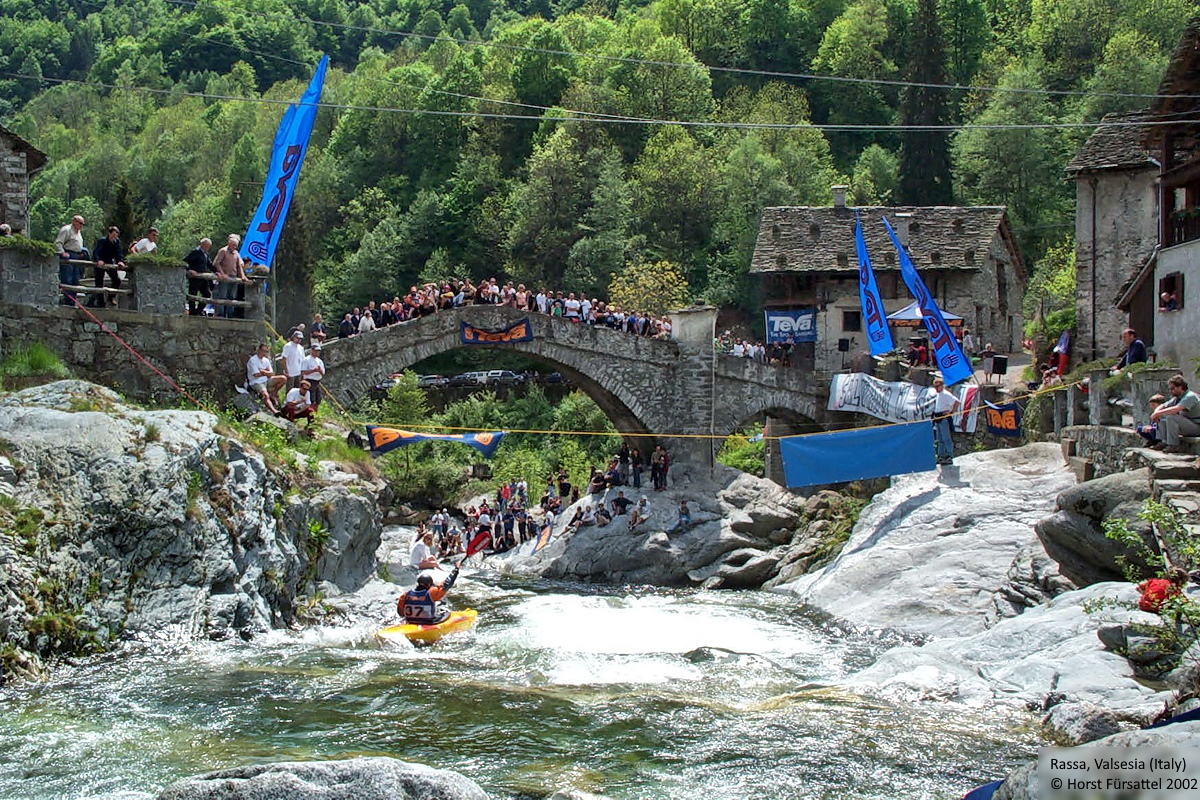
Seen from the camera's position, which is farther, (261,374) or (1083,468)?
(1083,468)

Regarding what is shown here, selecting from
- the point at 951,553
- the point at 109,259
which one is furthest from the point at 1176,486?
the point at 109,259

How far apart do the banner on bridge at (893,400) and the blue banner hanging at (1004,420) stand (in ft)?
1.13

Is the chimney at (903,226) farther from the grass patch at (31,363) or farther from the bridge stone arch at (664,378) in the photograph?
the grass patch at (31,363)

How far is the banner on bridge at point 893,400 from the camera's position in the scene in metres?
28.3

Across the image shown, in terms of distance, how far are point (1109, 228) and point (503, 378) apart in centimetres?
2948

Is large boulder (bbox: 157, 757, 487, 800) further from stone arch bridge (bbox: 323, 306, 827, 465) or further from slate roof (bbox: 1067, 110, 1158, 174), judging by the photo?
slate roof (bbox: 1067, 110, 1158, 174)

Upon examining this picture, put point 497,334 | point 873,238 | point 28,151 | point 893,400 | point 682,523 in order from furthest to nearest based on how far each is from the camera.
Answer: point 873,238
point 497,334
point 682,523
point 893,400
point 28,151

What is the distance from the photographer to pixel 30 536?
49.8 ft

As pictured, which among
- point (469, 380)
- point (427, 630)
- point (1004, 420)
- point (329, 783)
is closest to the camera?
point (329, 783)

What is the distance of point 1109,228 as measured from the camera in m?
36.2

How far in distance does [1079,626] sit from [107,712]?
10.8 metres

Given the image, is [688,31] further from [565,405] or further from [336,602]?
[336,602]

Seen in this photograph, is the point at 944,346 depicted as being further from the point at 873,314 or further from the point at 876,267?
the point at 876,267

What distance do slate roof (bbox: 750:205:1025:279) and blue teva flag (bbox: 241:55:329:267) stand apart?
2298cm
